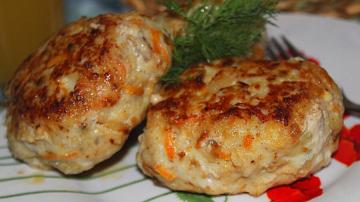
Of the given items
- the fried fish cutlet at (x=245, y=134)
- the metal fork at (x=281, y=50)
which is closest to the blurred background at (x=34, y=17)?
the metal fork at (x=281, y=50)

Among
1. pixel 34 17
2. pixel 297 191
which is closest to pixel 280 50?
pixel 297 191

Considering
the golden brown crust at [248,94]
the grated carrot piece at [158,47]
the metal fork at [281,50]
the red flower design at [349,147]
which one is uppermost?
the grated carrot piece at [158,47]

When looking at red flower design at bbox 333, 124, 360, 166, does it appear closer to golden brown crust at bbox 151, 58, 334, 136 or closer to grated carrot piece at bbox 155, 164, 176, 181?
golden brown crust at bbox 151, 58, 334, 136

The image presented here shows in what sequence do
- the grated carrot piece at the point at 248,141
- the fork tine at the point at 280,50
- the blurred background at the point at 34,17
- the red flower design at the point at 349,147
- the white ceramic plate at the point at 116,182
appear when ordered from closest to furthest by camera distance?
the grated carrot piece at the point at 248,141 → the white ceramic plate at the point at 116,182 → the red flower design at the point at 349,147 → the fork tine at the point at 280,50 → the blurred background at the point at 34,17

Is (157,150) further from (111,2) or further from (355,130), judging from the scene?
(111,2)

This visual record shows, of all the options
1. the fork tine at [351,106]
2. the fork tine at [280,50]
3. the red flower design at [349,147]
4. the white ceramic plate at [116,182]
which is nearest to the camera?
the white ceramic plate at [116,182]

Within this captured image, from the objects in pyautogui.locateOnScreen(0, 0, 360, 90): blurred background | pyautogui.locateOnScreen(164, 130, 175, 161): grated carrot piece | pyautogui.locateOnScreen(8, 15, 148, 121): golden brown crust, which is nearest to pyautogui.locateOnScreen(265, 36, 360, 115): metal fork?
pyautogui.locateOnScreen(0, 0, 360, 90): blurred background

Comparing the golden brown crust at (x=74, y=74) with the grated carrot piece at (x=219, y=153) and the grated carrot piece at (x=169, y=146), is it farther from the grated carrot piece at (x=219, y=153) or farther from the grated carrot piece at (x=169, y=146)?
the grated carrot piece at (x=219, y=153)
